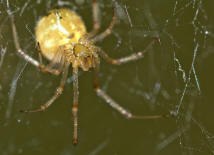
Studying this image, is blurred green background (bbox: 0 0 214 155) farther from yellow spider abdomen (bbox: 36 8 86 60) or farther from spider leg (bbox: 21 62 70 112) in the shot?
spider leg (bbox: 21 62 70 112)

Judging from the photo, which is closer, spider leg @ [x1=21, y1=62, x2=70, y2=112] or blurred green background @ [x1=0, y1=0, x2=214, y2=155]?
blurred green background @ [x1=0, y1=0, x2=214, y2=155]

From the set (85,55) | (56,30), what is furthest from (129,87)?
(56,30)

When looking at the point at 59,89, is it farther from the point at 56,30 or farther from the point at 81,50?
the point at 56,30

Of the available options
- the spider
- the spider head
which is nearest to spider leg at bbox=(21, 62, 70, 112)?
the spider

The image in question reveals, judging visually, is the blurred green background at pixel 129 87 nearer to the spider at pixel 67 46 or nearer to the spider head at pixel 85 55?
the spider at pixel 67 46

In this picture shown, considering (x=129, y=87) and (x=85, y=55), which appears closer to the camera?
(x=85, y=55)

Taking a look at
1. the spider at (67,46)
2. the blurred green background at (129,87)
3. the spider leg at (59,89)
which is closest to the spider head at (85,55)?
the spider at (67,46)
